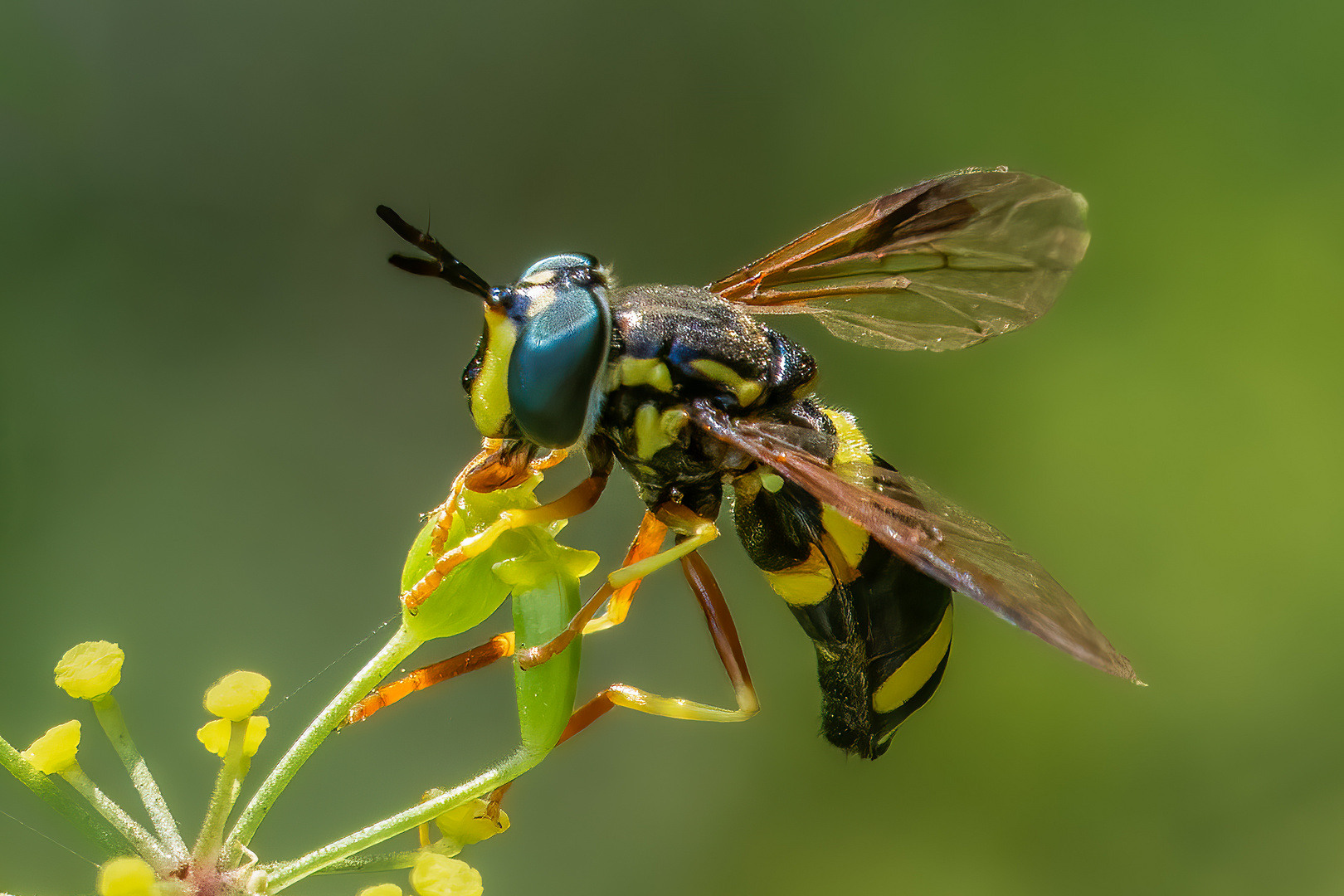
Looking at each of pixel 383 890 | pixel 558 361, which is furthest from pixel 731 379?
pixel 383 890

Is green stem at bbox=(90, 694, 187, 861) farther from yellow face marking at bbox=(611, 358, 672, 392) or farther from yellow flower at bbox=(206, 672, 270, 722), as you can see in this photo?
yellow face marking at bbox=(611, 358, 672, 392)

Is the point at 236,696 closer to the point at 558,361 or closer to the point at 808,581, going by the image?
the point at 558,361

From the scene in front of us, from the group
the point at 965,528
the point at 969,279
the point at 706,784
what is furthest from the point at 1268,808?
the point at 965,528

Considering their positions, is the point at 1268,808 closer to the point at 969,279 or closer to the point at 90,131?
the point at 969,279

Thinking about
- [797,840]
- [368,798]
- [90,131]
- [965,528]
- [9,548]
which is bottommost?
[797,840]

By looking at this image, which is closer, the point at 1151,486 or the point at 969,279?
the point at 969,279

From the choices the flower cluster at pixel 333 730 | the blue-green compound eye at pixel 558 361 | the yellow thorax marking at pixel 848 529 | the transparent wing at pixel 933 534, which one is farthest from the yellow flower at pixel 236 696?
the yellow thorax marking at pixel 848 529

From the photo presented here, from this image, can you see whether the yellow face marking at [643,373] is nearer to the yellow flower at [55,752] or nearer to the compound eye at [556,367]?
the compound eye at [556,367]
